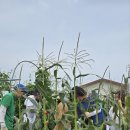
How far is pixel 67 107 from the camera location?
14.1 ft

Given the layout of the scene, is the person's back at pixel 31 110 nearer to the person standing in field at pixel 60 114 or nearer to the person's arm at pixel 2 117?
the person standing in field at pixel 60 114

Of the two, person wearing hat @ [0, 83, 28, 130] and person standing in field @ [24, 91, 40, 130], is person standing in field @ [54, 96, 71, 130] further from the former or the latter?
person wearing hat @ [0, 83, 28, 130]

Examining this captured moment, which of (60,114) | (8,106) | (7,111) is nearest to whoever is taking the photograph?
(60,114)

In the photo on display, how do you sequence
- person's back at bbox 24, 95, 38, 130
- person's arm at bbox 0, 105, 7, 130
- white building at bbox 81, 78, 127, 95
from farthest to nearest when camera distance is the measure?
person's arm at bbox 0, 105, 7, 130
person's back at bbox 24, 95, 38, 130
white building at bbox 81, 78, 127, 95

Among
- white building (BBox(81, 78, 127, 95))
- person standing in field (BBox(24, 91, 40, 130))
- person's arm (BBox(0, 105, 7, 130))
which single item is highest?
white building (BBox(81, 78, 127, 95))

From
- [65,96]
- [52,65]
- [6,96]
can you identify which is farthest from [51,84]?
[6,96]

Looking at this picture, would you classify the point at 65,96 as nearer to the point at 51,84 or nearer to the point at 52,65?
the point at 51,84

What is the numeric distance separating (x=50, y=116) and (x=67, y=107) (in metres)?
0.85

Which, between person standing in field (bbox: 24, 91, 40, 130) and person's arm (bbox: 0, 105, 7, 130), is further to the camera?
person's arm (bbox: 0, 105, 7, 130)

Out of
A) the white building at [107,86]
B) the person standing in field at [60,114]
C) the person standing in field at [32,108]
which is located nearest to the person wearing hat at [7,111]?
the person standing in field at [32,108]

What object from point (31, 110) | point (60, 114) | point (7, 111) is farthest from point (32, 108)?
point (7, 111)

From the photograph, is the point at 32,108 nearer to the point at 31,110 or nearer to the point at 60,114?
the point at 31,110

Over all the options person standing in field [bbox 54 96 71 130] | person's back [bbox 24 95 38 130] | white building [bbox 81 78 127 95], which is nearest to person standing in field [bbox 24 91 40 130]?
person's back [bbox 24 95 38 130]

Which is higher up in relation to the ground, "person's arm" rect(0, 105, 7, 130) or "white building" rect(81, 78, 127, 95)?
"white building" rect(81, 78, 127, 95)
